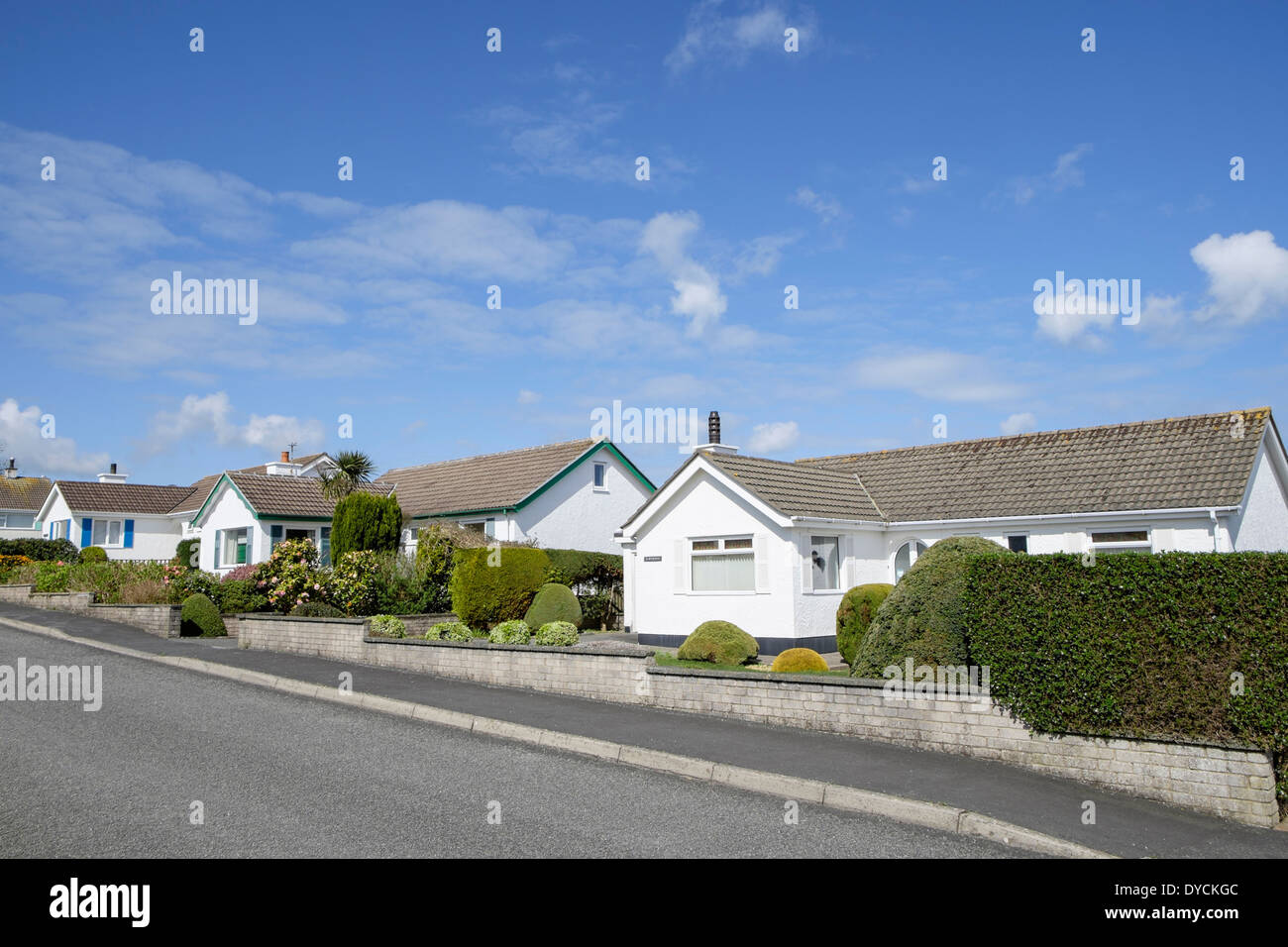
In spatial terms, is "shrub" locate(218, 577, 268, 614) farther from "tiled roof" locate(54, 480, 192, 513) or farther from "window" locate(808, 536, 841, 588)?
"tiled roof" locate(54, 480, 192, 513)

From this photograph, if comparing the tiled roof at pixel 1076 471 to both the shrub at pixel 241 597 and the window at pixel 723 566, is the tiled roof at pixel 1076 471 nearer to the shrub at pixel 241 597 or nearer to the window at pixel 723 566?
the window at pixel 723 566

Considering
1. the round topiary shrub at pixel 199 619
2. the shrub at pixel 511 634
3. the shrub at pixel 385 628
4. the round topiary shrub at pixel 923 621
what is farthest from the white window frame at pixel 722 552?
the round topiary shrub at pixel 199 619

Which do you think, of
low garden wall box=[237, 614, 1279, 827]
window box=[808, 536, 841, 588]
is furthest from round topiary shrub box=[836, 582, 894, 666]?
low garden wall box=[237, 614, 1279, 827]

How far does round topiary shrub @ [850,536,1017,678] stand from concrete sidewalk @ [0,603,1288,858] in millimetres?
1056

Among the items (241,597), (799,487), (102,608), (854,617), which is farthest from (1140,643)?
(102,608)

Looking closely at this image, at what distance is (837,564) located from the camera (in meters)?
21.1

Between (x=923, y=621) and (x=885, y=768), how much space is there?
2.06 meters

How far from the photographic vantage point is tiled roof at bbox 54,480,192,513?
4844 centimetres

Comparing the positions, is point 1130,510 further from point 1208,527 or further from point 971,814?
point 971,814

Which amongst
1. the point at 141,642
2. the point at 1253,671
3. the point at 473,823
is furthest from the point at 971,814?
the point at 141,642

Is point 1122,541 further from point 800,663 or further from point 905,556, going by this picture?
point 800,663
